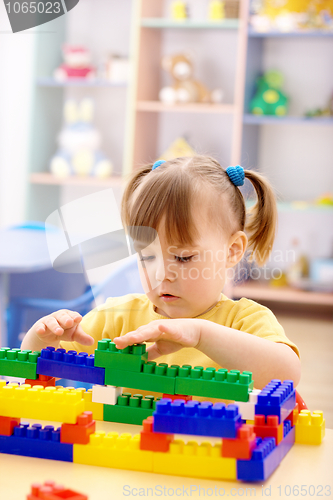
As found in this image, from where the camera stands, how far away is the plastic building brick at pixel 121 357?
53 cm

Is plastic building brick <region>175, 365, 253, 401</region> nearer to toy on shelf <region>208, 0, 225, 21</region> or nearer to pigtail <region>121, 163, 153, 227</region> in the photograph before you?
pigtail <region>121, 163, 153, 227</region>

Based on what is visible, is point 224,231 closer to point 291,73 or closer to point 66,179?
point 66,179

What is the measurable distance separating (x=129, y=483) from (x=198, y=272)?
38 cm

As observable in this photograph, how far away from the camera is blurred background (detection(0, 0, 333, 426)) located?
9.96 feet

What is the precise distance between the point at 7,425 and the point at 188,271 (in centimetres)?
34

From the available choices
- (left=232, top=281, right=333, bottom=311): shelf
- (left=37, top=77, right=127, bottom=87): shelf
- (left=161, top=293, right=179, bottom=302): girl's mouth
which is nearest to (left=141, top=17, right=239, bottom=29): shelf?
(left=37, top=77, right=127, bottom=87): shelf

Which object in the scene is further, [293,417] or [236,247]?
[236,247]

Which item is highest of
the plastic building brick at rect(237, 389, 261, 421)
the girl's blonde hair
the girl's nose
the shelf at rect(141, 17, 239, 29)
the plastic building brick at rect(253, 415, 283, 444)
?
the shelf at rect(141, 17, 239, 29)

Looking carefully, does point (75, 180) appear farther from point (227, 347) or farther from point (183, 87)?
point (227, 347)

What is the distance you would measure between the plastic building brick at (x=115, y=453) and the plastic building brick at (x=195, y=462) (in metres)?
0.01

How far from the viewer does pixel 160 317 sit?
2.89ft

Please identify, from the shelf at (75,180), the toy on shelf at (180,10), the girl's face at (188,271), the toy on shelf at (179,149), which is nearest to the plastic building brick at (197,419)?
the girl's face at (188,271)

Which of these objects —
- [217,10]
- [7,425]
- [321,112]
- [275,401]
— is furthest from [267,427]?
[217,10]

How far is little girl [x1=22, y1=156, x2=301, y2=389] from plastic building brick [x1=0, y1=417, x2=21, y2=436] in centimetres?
14
